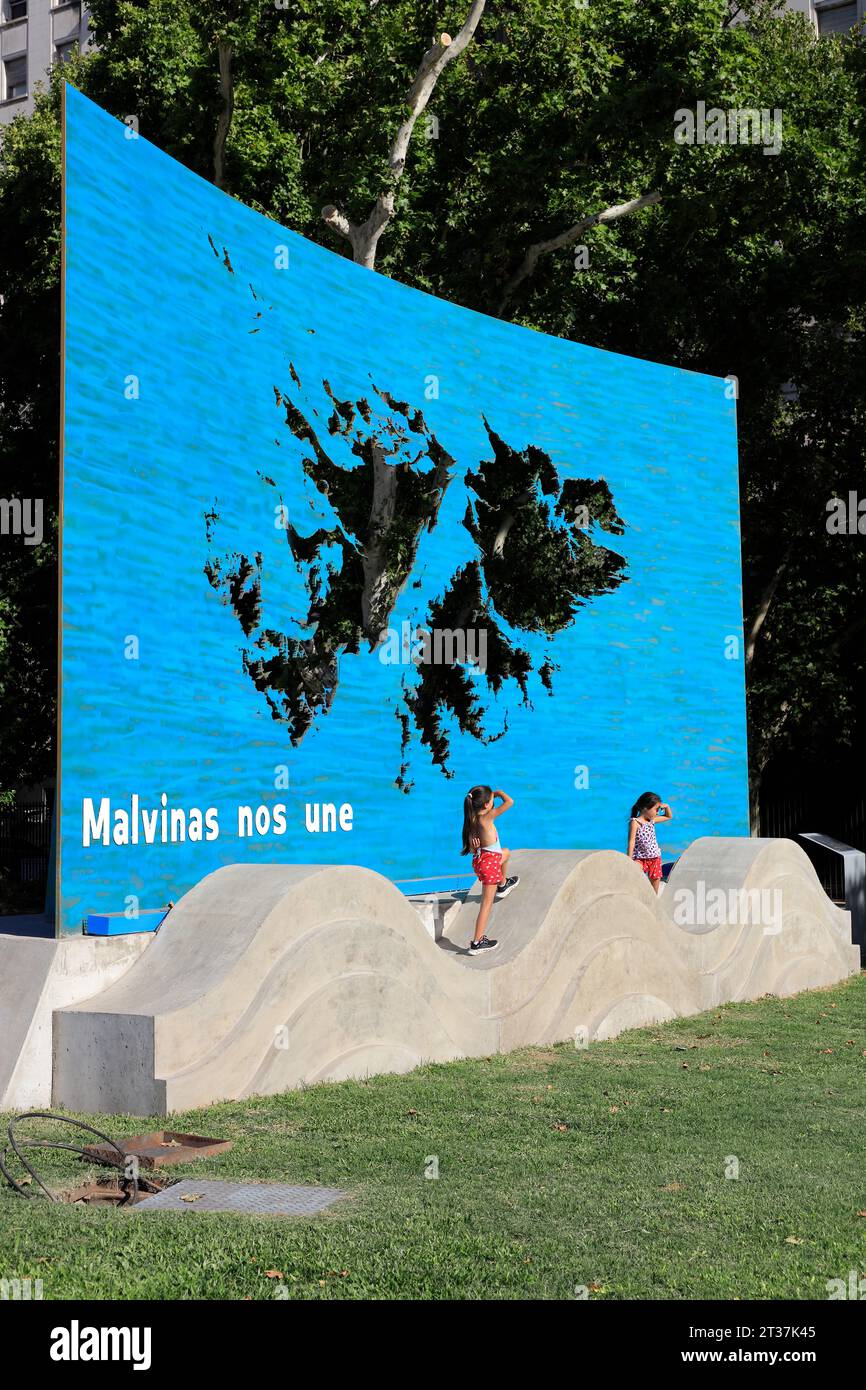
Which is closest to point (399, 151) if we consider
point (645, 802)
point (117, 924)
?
point (645, 802)

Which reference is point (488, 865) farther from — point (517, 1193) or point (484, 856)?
point (517, 1193)

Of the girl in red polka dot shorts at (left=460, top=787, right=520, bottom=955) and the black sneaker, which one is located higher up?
the girl in red polka dot shorts at (left=460, top=787, right=520, bottom=955)

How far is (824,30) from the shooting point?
45.5m

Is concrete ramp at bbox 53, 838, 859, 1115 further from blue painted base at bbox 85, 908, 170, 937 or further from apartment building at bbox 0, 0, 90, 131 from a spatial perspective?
apartment building at bbox 0, 0, 90, 131

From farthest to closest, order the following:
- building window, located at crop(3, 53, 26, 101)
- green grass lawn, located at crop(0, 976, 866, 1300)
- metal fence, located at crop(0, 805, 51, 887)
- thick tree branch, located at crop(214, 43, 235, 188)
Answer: building window, located at crop(3, 53, 26, 101), metal fence, located at crop(0, 805, 51, 887), thick tree branch, located at crop(214, 43, 235, 188), green grass lawn, located at crop(0, 976, 866, 1300)

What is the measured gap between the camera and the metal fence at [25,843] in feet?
102

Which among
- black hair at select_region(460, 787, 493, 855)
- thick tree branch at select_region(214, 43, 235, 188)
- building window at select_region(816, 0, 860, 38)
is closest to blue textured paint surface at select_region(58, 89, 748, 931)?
black hair at select_region(460, 787, 493, 855)

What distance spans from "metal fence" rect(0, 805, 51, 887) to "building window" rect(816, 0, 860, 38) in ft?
113

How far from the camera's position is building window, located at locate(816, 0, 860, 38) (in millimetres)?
44688

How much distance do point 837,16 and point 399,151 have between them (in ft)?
92.9

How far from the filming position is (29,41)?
5609cm

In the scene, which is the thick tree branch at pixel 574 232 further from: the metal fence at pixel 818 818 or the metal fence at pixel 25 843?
the metal fence at pixel 25 843

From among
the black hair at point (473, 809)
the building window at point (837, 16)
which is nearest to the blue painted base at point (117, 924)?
the black hair at point (473, 809)
